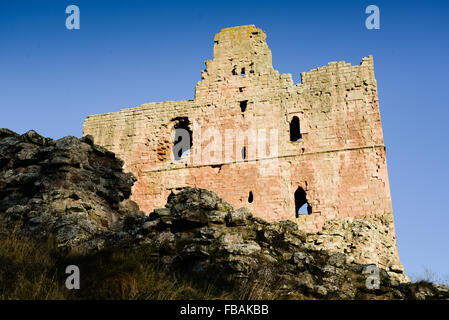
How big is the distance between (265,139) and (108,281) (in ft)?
33.2

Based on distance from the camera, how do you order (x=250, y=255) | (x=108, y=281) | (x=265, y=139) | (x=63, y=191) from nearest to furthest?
(x=108, y=281) < (x=250, y=255) < (x=63, y=191) < (x=265, y=139)

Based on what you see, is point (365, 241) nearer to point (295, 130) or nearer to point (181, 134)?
point (295, 130)

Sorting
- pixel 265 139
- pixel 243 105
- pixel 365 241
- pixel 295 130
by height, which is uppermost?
pixel 243 105

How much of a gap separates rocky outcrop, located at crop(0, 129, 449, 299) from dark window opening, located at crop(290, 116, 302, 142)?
6.87m

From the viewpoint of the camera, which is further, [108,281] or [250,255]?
[250,255]

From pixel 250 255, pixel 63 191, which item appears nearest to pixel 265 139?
pixel 63 191

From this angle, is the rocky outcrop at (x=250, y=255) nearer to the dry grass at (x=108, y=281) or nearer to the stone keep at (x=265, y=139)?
the dry grass at (x=108, y=281)

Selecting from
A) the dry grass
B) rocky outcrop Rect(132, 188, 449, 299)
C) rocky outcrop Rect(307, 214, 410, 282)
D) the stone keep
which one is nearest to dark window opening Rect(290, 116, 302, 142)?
the stone keep

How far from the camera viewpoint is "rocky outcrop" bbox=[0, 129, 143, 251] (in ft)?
21.1

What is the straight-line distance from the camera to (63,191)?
7387mm

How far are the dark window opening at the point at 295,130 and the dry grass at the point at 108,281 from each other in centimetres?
989

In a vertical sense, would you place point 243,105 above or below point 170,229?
above

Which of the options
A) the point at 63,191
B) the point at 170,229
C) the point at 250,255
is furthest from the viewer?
the point at 63,191
